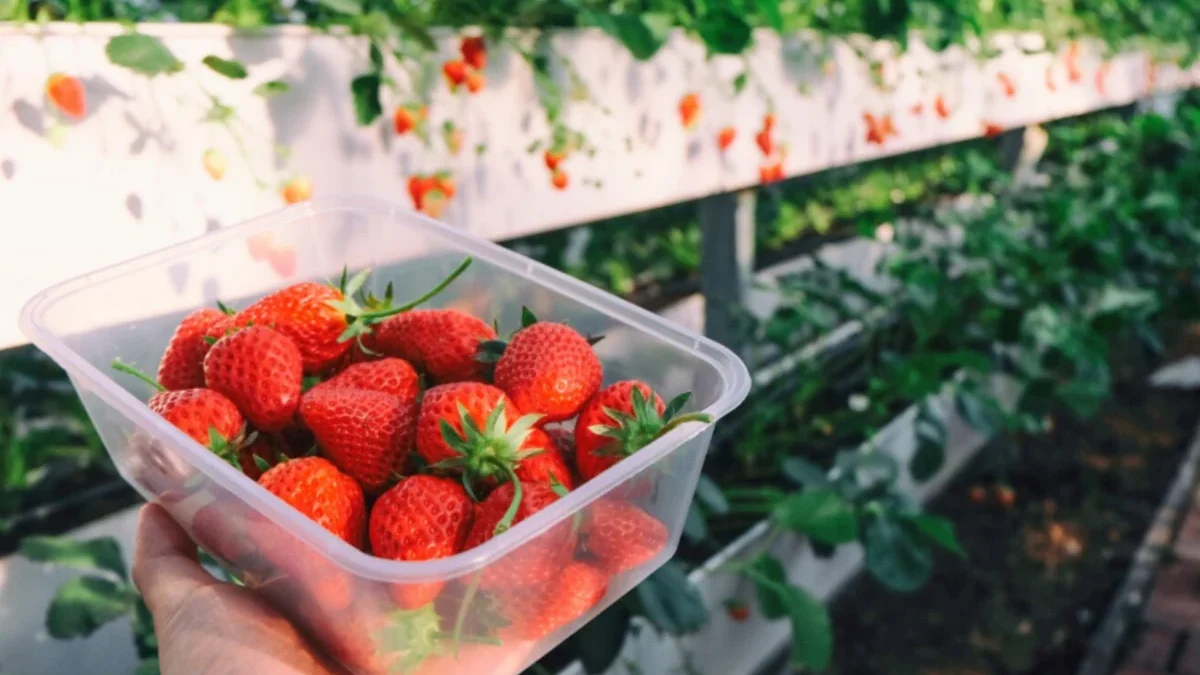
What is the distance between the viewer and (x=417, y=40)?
0.94m

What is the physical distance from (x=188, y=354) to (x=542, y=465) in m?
0.28

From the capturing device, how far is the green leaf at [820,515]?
1.33m

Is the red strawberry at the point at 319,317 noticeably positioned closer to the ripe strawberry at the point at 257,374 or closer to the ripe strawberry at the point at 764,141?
the ripe strawberry at the point at 257,374

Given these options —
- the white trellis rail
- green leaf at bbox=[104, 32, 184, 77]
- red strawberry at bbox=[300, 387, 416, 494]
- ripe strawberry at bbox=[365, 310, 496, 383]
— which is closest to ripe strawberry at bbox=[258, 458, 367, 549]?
red strawberry at bbox=[300, 387, 416, 494]

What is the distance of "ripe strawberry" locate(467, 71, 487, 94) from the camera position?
1021 mm

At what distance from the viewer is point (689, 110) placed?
1.33m

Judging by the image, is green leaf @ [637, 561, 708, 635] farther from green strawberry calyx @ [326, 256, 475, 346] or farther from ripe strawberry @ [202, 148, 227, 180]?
ripe strawberry @ [202, 148, 227, 180]

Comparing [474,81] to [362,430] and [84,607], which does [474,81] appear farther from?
[84,607]

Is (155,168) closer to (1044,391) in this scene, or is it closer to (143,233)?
(143,233)

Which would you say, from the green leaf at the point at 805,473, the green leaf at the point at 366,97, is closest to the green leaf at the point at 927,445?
the green leaf at the point at 805,473

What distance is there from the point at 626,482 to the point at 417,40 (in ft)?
1.90

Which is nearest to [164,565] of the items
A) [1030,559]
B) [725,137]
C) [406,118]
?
[406,118]

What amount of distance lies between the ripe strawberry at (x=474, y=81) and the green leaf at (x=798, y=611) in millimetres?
742

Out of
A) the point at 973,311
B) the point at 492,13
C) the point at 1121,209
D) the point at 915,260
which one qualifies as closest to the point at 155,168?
the point at 492,13
